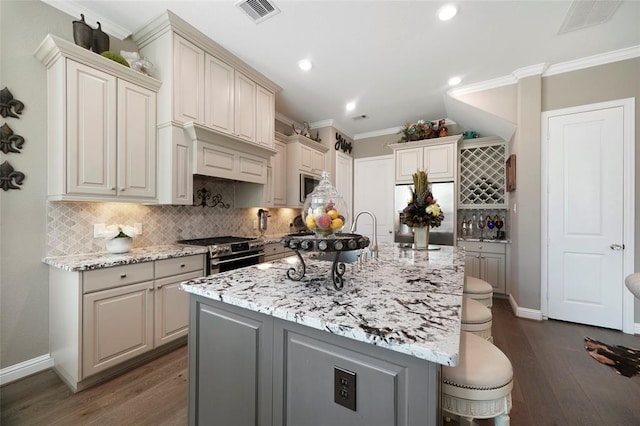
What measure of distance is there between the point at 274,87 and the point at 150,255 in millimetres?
2491

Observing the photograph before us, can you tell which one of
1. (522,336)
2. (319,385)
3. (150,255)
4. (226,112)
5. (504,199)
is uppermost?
(226,112)

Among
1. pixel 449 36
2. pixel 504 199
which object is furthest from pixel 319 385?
pixel 504 199

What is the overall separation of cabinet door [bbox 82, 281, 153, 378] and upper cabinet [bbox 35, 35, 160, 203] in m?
0.76

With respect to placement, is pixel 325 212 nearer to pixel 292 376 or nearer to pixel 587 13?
pixel 292 376

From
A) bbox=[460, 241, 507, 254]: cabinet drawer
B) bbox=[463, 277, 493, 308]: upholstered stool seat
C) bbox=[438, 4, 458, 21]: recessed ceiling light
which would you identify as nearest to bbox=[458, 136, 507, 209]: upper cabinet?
bbox=[460, 241, 507, 254]: cabinet drawer

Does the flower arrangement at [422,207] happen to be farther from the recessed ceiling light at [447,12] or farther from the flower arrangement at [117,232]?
the flower arrangement at [117,232]

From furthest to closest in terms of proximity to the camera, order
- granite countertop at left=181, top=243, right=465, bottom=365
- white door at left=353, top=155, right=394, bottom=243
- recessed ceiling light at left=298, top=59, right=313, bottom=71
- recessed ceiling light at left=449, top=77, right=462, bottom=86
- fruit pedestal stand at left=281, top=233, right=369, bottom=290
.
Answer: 1. white door at left=353, top=155, right=394, bottom=243
2. recessed ceiling light at left=449, top=77, right=462, bottom=86
3. recessed ceiling light at left=298, top=59, right=313, bottom=71
4. fruit pedestal stand at left=281, top=233, right=369, bottom=290
5. granite countertop at left=181, top=243, right=465, bottom=365

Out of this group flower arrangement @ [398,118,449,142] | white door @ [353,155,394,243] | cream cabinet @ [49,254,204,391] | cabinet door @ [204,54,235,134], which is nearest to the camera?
cream cabinet @ [49,254,204,391]

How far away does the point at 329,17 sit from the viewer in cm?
224

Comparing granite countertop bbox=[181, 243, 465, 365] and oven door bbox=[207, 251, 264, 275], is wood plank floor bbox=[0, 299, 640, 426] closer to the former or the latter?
oven door bbox=[207, 251, 264, 275]

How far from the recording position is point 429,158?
433 centimetres

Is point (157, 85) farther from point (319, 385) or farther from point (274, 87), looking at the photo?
point (319, 385)

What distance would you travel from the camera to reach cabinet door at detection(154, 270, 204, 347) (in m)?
2.18

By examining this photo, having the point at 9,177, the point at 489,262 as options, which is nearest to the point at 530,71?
the point at 489,262
